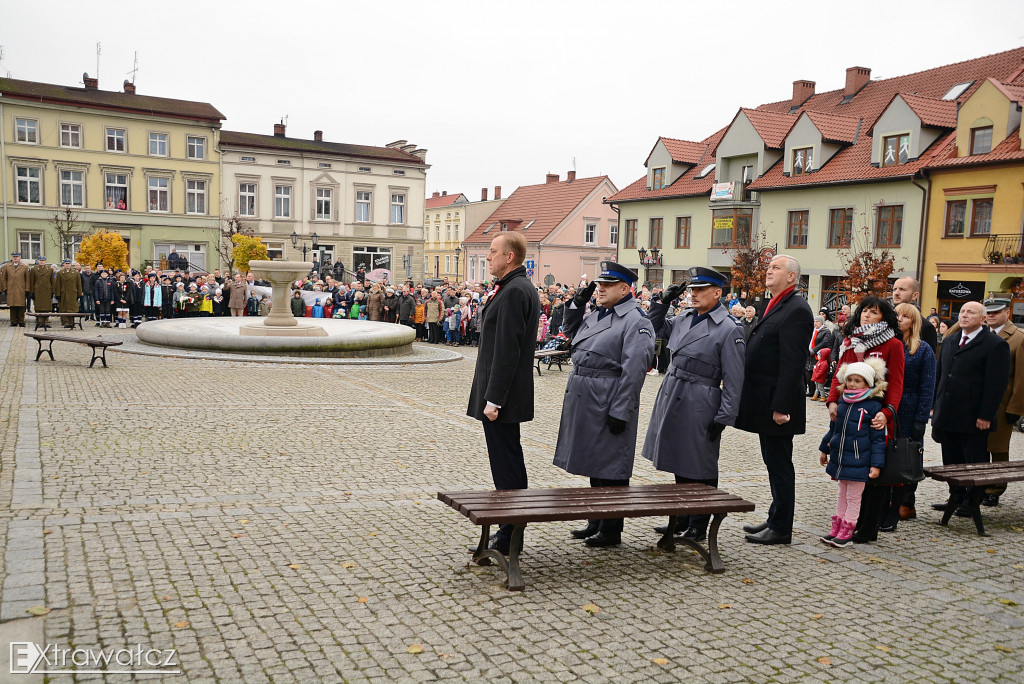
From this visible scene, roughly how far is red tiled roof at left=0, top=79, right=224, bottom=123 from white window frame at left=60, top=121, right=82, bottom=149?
1360 mm

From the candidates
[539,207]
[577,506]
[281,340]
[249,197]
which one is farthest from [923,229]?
[249,197]

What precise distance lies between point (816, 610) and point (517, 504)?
1925 millimetres

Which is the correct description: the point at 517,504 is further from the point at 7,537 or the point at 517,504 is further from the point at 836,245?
the point at 836,245

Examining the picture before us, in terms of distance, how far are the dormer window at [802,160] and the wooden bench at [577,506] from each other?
35.9 meters

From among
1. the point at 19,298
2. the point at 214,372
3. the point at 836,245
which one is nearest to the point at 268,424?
the point at 214,372

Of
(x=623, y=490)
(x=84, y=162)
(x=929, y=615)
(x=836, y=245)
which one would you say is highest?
(x=84, y=162)

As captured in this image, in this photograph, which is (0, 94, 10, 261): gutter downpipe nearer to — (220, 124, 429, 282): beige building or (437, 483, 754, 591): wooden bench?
(220, 124, 429, 282): beige building

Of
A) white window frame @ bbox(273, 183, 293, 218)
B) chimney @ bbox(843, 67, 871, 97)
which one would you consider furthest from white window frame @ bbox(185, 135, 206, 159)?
chimney @ bbox(843, 67, 871, 97)

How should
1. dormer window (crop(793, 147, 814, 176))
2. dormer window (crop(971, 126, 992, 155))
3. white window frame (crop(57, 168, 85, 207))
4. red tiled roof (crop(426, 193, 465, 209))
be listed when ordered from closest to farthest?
dormer window (crop(971, 126, 992, 155)) → dormer window (crop(793, 147, 814, 176)) → white window frame (crop(57, 168, 85, 207)) → red tiled roof (crop(426, 193, 465, 209))

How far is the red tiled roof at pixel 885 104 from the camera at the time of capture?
34.0 meters

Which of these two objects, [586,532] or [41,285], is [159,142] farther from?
[586,532]

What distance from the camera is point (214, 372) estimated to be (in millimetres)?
15648

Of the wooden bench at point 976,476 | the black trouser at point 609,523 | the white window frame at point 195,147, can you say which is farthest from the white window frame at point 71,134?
the wooden bench at point 976,476

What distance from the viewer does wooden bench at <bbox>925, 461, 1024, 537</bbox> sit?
22.3 ft
